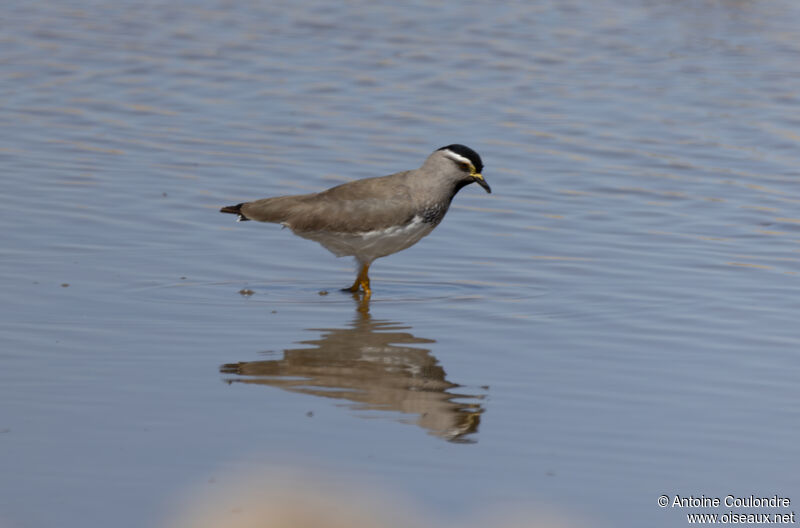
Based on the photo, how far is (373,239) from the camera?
449 inches

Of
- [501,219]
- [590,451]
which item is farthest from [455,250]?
[590,451]

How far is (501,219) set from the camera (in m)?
13.8

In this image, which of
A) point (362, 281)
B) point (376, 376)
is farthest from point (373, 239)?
point (376, 376)

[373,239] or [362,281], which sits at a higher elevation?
[373,239]

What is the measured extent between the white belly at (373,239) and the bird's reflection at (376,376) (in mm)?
1150

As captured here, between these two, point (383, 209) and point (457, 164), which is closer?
point (383, 209)

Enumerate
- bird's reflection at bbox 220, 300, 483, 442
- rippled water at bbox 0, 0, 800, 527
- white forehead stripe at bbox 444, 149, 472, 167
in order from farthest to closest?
white forehead stripe at bbox 444, 149, 472, 167 → bird's reflection at bbox 220, 300, 483, 442 → rippled water at bbox 0, 0, 800, 527

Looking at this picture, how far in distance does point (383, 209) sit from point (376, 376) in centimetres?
248

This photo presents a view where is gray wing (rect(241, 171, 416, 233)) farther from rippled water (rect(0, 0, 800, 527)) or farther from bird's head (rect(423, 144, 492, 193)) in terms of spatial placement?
rippled water (rect(0, 0, 800, 527))

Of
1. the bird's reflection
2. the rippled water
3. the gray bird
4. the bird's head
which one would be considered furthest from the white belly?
the bird's reflection

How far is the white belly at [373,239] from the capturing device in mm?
11344

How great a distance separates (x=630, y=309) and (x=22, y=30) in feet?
52.8

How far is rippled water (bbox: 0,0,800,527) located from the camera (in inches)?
291

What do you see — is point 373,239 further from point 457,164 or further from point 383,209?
point 457,164
